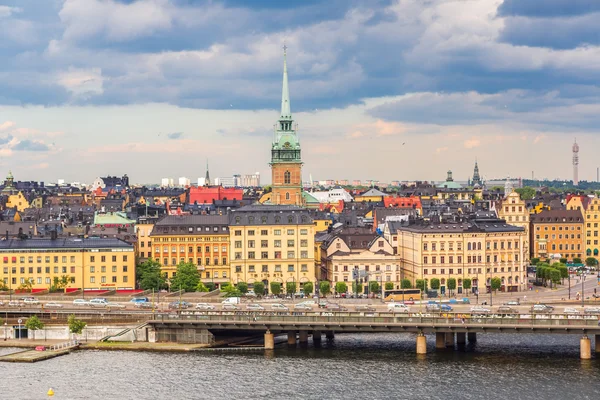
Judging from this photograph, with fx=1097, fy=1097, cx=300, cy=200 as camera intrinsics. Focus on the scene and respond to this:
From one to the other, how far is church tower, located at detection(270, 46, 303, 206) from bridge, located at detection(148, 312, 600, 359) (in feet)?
259

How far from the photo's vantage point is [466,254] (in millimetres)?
136375

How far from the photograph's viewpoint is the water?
79625mm

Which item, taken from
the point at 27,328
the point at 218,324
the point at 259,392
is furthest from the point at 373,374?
the point at 27,328

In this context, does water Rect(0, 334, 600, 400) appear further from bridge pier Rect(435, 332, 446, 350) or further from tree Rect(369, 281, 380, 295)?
tree Rect(369, 281, 380, 295)

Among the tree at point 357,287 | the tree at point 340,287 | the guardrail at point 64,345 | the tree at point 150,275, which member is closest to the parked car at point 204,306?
the guardrail at point 64,345

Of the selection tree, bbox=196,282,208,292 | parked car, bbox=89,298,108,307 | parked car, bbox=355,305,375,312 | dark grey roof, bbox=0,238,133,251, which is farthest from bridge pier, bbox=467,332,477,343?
dark grey roof, bbox=0,238,133,251

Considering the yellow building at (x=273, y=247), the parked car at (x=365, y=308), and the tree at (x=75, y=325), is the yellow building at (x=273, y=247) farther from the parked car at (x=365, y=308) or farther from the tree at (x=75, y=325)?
the tree at (x=75, y=325)

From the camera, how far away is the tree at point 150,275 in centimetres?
13012

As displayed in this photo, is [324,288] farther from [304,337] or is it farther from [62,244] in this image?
[62,244]

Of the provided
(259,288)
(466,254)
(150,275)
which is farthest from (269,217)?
(466,254)

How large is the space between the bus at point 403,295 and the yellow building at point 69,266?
30.9 metres

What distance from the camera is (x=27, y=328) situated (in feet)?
342

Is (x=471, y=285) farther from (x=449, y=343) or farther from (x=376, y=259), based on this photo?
(x=449, y=343)

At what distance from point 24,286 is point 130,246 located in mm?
13253
